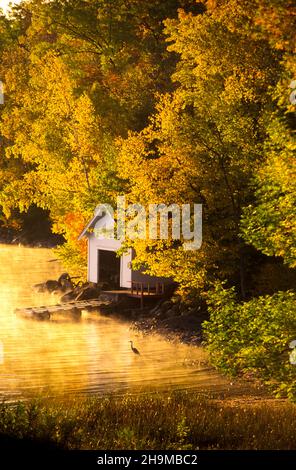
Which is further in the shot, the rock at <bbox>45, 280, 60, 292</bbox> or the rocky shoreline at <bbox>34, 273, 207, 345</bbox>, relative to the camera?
the rock at <bbox>45, 280, 60, 292</bbox>

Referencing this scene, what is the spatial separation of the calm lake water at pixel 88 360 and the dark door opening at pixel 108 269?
3695 mm

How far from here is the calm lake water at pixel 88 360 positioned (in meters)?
27.5

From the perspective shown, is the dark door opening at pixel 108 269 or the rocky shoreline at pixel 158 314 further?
the dark door opening at pixel 108 269

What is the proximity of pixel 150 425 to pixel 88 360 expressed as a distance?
14.9 metres

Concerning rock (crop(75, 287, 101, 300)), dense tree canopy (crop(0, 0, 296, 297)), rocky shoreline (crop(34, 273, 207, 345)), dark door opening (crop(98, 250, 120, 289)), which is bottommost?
rocky shoreline (crop(34, 273, 207, 345))

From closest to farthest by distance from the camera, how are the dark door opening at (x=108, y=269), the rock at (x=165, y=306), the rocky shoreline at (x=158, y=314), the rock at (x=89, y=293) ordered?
the rocky shoreline at (x=158, y=314)
the rock at (x=165, y=306)
the rock at (x=89, y=293)
the dark door opening at (x=108, y=269)

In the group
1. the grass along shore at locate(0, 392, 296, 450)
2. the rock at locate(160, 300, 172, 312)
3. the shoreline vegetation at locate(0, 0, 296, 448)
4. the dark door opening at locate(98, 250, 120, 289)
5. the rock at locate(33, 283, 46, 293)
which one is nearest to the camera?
the grass along shore at locate(0, 392, 296, 450)

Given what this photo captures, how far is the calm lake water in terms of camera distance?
90.3 feet

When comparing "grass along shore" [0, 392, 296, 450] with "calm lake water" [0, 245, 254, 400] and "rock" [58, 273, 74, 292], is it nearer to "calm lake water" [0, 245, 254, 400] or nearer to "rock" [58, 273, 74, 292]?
"calm lake water" [0, 245, 254, 400]

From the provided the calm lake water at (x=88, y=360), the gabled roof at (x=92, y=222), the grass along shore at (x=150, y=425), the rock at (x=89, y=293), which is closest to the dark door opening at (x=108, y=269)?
the rock at (x=89, y=293)

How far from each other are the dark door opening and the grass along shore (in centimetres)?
2361

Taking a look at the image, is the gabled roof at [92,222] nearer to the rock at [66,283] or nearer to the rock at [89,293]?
the rock at [89,293]

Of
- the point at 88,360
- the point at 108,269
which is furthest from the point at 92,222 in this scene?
the point at 88,360

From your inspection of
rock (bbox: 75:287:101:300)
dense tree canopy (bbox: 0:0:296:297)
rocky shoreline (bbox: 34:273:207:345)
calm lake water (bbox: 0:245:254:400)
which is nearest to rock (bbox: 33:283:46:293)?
dense tree canopy (bbox: 0:0:296:297)
